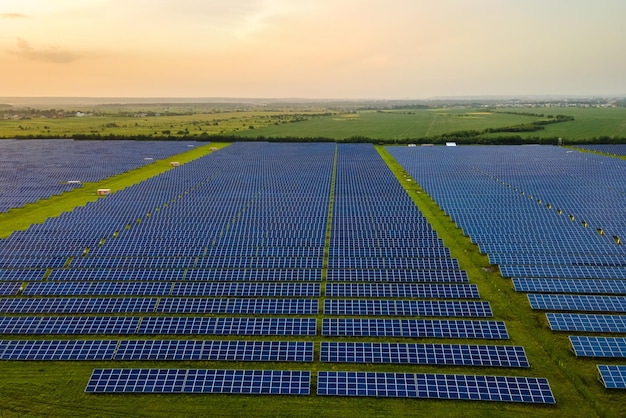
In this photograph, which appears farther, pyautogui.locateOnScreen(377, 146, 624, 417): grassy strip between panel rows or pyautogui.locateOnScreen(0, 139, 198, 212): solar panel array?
pyautogui.locateOnScreen(0, 139, 198, 212): solar panel array

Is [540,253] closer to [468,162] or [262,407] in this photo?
[262,407]

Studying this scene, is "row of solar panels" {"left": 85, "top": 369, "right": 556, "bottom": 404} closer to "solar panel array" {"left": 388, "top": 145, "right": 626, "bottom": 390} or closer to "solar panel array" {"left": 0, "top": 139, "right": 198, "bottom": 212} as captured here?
"solar panel array" {"left": 388, "top": 145, "right": 626, "bottom": 390}

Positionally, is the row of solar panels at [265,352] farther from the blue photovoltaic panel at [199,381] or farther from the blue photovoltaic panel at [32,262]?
the blue photovoltaic panel at [32,262]

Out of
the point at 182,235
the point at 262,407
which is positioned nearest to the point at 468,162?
the point at 182,235

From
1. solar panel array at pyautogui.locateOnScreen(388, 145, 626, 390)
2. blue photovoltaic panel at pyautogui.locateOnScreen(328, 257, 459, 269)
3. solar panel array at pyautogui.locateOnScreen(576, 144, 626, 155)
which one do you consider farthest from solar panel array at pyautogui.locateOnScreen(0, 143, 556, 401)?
solar panel array at pyautogui.locateOnScreen(576, 144, 626, 155)

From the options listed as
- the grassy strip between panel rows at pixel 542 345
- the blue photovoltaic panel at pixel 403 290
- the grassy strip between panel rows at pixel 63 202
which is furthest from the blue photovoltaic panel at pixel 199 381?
the grassy strip between panel rows at pixel 63 202

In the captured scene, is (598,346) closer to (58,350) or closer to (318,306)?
(318,306)
